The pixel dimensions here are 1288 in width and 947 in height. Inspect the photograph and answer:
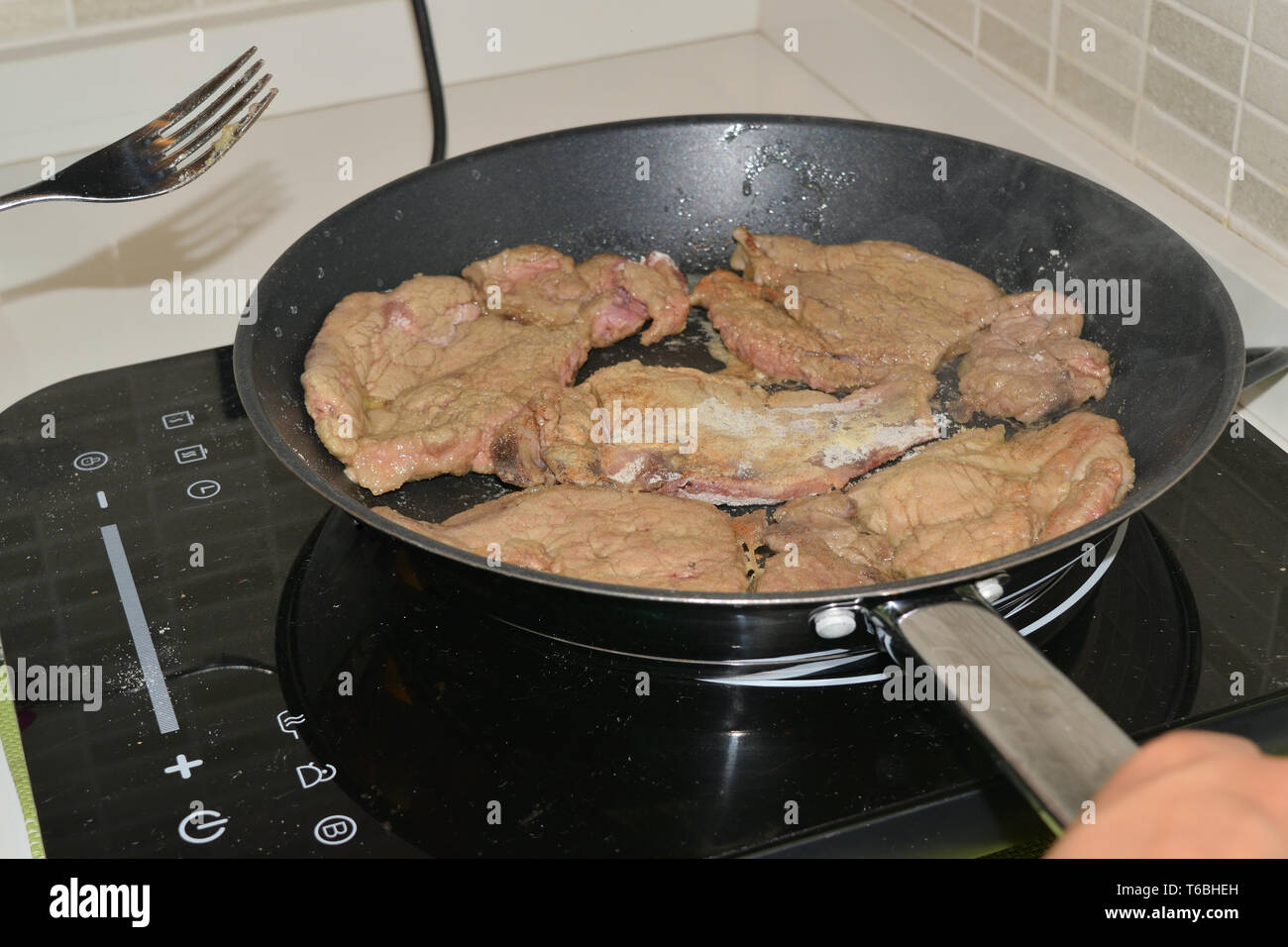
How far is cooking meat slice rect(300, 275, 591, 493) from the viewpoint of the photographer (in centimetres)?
128

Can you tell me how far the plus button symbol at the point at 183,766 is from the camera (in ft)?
3.31

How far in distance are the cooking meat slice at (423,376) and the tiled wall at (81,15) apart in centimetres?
66

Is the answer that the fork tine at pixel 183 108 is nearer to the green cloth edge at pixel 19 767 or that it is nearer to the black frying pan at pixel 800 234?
the black frying pan at pixel 800 234

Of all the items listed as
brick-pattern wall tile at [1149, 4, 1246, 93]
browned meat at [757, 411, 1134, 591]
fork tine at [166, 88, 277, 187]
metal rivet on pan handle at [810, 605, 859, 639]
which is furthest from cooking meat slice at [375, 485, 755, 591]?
brick-pattern wall tile at [1149, 4, 1246, 93]

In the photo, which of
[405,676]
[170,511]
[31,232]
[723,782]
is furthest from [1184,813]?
[31,232]

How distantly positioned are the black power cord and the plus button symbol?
1056 millimetres

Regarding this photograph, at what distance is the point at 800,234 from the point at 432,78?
0.62 m

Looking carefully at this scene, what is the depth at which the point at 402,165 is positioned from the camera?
1.84 metres

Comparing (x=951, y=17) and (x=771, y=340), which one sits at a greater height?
(x=951, y=17)

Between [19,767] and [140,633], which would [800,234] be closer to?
[140,633]

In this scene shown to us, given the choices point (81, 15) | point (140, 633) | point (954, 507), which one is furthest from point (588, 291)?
point (81, 15)
